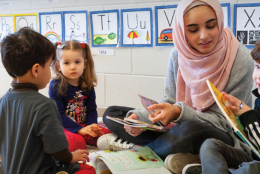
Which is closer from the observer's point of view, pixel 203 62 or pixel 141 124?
pixel 141 124

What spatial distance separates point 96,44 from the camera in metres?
2.12

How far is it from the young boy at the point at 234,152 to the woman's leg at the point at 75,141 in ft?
2.27

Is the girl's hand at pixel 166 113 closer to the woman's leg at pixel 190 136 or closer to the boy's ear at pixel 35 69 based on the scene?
the woman's leg at pixel 190 136

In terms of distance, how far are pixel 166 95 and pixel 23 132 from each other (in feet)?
2.66

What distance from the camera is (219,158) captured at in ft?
3.02

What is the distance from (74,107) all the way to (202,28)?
89cm

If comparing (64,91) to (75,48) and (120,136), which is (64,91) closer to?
(75,48)

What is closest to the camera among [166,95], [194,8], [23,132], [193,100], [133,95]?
[23,132]

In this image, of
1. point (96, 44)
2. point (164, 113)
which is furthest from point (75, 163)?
point (96, 44)

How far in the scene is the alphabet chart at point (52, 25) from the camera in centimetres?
223

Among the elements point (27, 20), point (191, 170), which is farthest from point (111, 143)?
point (27, 20)

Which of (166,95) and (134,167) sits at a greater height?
(166,95)

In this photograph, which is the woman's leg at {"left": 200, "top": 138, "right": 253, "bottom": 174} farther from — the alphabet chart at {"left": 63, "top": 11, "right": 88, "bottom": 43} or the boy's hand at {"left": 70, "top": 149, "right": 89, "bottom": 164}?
the alphabet chart at {"left": 63, "top": 11, "right": 88, "bottom": 43}

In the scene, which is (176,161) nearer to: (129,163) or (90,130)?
(129,163)
